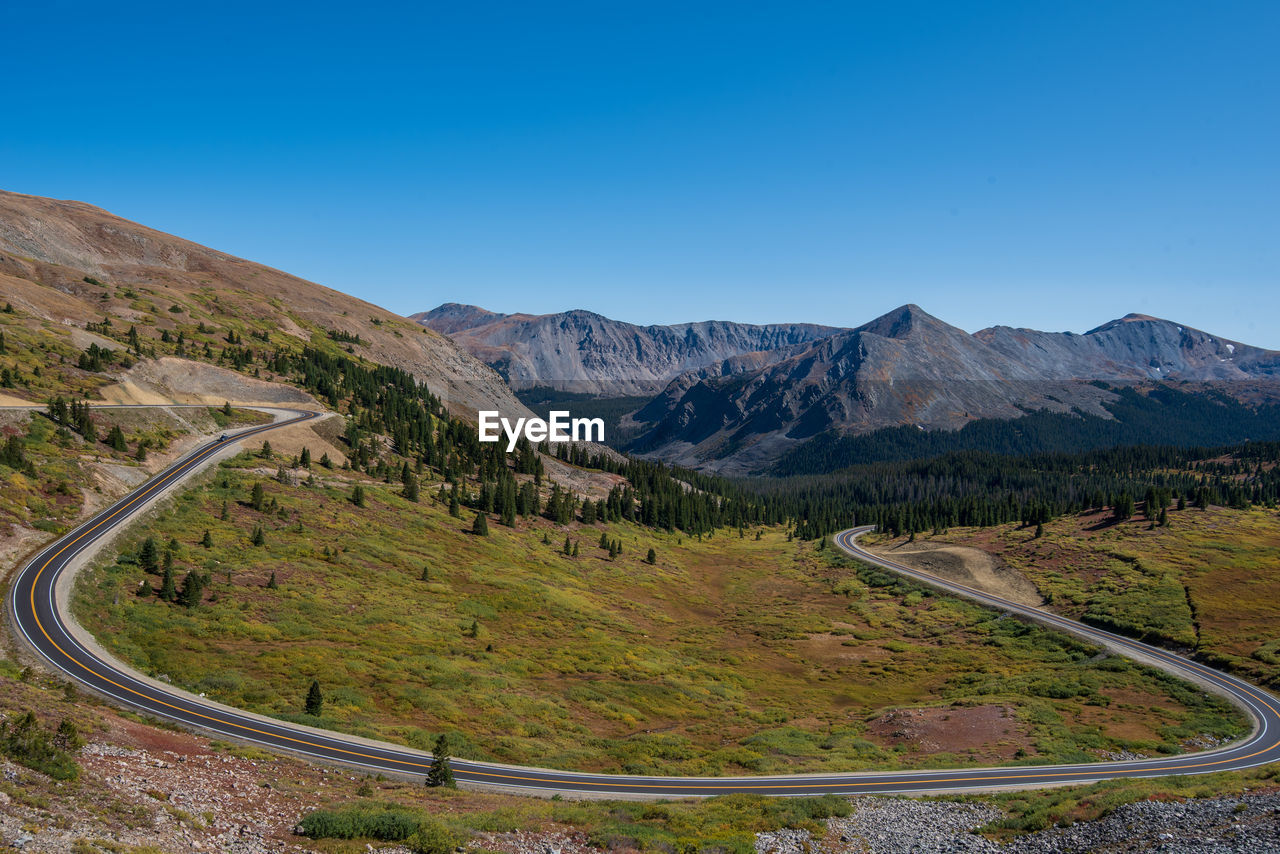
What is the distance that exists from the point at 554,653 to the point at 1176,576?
9937 centimetres

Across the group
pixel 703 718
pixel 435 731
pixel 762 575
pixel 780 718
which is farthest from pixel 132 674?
pixel 762 575

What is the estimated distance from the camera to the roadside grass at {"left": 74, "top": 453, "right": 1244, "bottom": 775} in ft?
160

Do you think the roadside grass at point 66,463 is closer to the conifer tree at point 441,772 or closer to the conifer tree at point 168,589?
the conifer tree at point 168,589

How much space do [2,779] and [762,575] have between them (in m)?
133

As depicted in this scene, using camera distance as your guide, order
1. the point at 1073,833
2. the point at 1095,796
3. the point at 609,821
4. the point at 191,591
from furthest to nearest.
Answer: the point at 191,591, the point at 1095,796, the point at 609,821, the point at 1073,833

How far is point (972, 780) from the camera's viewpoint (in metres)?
43.5

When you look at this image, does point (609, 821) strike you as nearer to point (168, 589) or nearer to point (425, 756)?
point (425, 756)

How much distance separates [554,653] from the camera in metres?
71.8

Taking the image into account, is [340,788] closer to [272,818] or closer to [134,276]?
[272,818]

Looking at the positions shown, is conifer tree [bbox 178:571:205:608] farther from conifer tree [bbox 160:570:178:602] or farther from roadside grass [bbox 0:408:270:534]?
roadside grass [bbox 0:408:270:534]

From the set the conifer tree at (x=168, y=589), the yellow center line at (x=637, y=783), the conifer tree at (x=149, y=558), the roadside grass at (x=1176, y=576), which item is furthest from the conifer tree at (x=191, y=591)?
the roadside grass at (x=1176, y=576)

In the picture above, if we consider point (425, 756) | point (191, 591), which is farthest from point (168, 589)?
point (425, 756)

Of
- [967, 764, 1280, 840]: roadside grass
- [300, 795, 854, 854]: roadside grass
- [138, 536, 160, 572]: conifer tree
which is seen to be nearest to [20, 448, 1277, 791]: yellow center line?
[300, 795, 854, 854]: roadside grass

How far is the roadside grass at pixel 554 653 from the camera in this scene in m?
48.7
